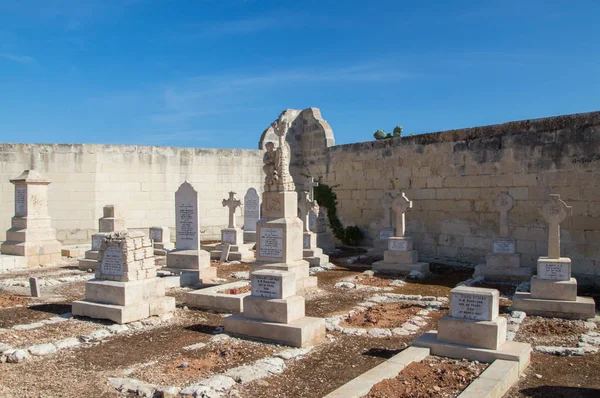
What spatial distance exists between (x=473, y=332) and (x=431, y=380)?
94cm

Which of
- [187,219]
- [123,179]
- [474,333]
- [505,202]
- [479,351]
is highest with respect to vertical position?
[123,179]

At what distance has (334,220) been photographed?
51.8ft

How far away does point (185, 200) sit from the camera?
10.7 m

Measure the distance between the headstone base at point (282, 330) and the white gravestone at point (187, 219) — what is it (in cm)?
434

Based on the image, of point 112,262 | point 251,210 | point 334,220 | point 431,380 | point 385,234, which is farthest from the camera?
point 334,220

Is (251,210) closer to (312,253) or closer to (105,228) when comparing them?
(312,253)

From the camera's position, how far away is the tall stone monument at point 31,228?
12.1 metres

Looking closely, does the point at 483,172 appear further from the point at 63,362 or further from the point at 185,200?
the point at 63,362

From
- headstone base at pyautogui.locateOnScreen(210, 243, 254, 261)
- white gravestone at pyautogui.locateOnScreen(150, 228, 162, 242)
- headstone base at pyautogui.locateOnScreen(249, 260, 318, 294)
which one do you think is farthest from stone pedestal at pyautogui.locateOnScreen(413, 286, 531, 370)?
white gravestone at pyautogui.locateOnScreen(150, 228, 162, 242)

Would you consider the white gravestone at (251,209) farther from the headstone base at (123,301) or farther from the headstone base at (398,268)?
the headstone base at (123,301)

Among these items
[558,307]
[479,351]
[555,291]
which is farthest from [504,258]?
[479,351]

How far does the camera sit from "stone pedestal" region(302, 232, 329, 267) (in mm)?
11992

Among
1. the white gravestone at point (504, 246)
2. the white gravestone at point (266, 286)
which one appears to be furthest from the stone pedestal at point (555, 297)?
the white gravestone at point (266, 286)

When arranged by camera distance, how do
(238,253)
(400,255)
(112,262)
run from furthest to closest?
(238,253) → (400,255) → (112,262)
